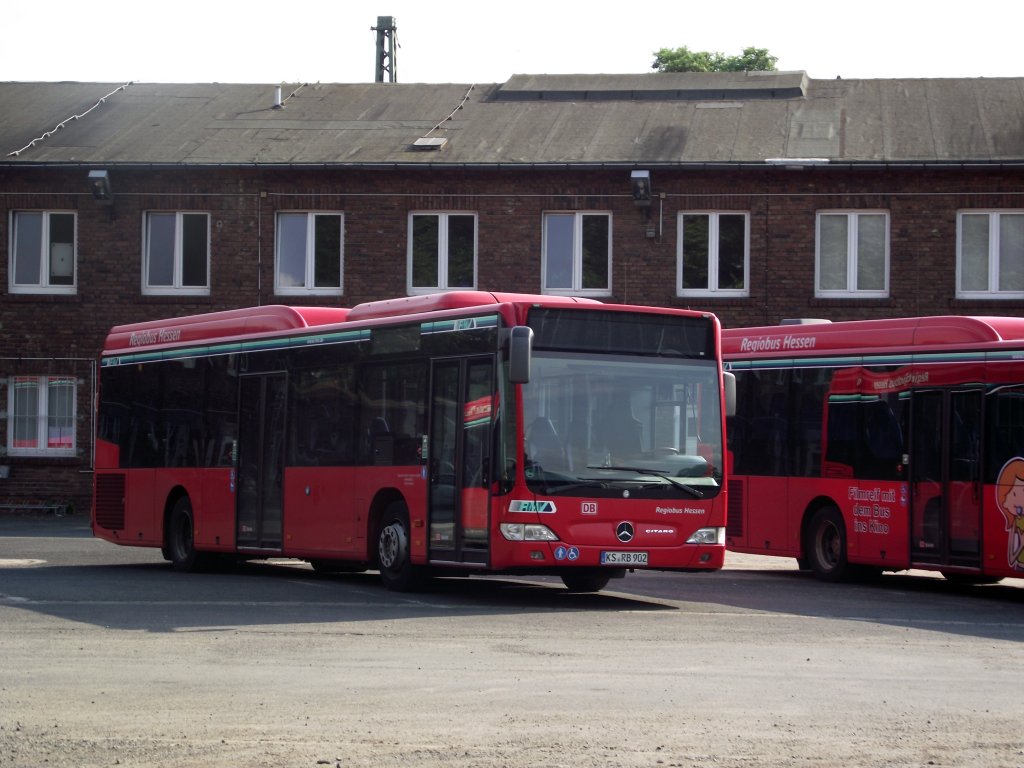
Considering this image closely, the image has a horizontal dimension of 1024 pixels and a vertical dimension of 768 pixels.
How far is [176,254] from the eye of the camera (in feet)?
112

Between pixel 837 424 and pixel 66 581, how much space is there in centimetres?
897

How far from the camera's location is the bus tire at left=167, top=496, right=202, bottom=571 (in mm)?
20922

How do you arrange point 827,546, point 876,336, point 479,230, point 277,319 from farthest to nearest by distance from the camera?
1. point 479,230
2. point 827,546
3. point 277,319
4. point 876,336

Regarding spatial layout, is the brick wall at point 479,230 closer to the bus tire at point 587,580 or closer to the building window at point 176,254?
the building window at point 176,254

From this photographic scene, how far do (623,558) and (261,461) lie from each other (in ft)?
18.4

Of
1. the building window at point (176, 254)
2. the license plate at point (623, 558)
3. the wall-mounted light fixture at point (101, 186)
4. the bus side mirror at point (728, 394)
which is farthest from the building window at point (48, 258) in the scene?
the license plate at point (623, 558)

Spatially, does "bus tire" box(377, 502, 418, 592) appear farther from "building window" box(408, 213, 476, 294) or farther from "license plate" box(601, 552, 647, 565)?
"building window" box(408, 213, 476, 294)

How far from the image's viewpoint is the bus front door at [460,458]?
51.4 feet

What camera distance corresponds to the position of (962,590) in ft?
64.1

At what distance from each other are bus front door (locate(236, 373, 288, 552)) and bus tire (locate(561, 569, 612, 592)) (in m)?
3.52

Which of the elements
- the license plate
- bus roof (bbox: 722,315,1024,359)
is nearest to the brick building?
bus roof (bbox: 722,315,1024,359)

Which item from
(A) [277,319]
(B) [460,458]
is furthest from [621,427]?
(A) [277,319]

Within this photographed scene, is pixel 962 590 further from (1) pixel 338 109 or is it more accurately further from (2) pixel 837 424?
(1) pixel 338 109

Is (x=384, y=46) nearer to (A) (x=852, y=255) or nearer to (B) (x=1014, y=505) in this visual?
(A) (x=852, y=255)
